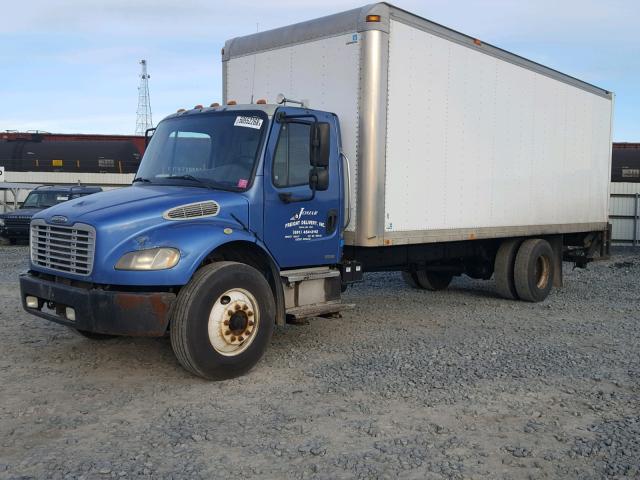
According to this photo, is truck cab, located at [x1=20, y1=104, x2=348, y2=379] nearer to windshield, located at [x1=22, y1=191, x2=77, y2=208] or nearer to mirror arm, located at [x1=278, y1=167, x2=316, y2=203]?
mirror arm, located at [x1=278, y1=167, x2=316, y2=203]

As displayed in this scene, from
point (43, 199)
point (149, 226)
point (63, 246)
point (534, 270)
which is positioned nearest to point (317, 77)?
point (149, 226)

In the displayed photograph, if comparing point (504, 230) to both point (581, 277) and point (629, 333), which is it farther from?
point (581, 277)

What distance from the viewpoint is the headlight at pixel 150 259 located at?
17.6ft

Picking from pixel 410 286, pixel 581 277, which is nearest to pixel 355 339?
pixel 410 286

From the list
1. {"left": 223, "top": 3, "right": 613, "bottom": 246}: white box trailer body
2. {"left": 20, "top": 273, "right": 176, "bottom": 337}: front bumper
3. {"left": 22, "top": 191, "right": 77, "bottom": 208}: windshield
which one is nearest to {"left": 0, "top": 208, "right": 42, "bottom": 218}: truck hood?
{"left": 22, "top": 191, "right": 77, "bottom": 208}: windshield

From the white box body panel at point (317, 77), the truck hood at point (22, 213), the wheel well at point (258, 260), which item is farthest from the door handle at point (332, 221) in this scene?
the truck hood at point (22, 213)

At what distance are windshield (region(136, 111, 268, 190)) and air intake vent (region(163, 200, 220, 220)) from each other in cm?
41

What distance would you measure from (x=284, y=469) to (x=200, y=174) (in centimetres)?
327

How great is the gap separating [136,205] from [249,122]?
1433mm

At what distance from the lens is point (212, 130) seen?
6.49 metres

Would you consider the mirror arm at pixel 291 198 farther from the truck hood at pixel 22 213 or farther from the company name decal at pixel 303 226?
the truck hood at pixel 22 213

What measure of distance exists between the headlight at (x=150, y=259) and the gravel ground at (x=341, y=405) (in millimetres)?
1069

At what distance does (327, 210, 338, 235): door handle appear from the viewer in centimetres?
685

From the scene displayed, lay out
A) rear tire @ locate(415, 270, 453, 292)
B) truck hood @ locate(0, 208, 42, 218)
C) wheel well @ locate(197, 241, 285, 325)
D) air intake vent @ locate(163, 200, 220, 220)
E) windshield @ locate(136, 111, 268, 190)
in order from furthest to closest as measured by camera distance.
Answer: truck hood @ locate(0, 208, 42, 218)
rear tire @ locate(415, 270, 453, 292)
windshield @ locate(136, 111, 268, 190)
wheel well @ locate(197, 241, 285, 325)
air intake vent @ locate(163, 200, 220, 220)
